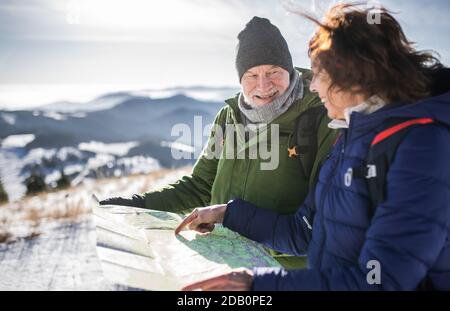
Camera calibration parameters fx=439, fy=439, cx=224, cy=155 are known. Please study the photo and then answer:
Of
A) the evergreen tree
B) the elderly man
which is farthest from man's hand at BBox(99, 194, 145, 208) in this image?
the evergreen tree

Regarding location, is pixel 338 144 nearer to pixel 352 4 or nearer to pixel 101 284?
pixel 352 4

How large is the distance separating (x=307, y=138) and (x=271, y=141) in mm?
253

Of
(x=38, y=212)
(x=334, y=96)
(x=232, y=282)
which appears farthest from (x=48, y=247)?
(x=334, y=96)

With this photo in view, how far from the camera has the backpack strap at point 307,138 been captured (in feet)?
8.35

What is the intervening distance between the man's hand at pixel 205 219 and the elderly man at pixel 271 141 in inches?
12.8

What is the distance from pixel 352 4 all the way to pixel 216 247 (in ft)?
4.64

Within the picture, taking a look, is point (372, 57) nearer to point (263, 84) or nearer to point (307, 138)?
point (307, 138)

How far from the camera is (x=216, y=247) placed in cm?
243

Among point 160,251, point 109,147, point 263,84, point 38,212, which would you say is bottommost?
point 109,147

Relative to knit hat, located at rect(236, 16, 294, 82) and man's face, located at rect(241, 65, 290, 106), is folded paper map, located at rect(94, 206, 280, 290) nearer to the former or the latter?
man's face, located at rect(241, 65, 290, 106)

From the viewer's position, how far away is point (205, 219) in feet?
8.25

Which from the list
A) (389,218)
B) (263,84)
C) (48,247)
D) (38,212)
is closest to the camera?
(389,218)

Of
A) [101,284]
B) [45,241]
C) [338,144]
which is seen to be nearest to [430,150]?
[338,144]

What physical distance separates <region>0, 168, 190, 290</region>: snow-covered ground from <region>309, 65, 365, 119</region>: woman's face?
5.95 feet
